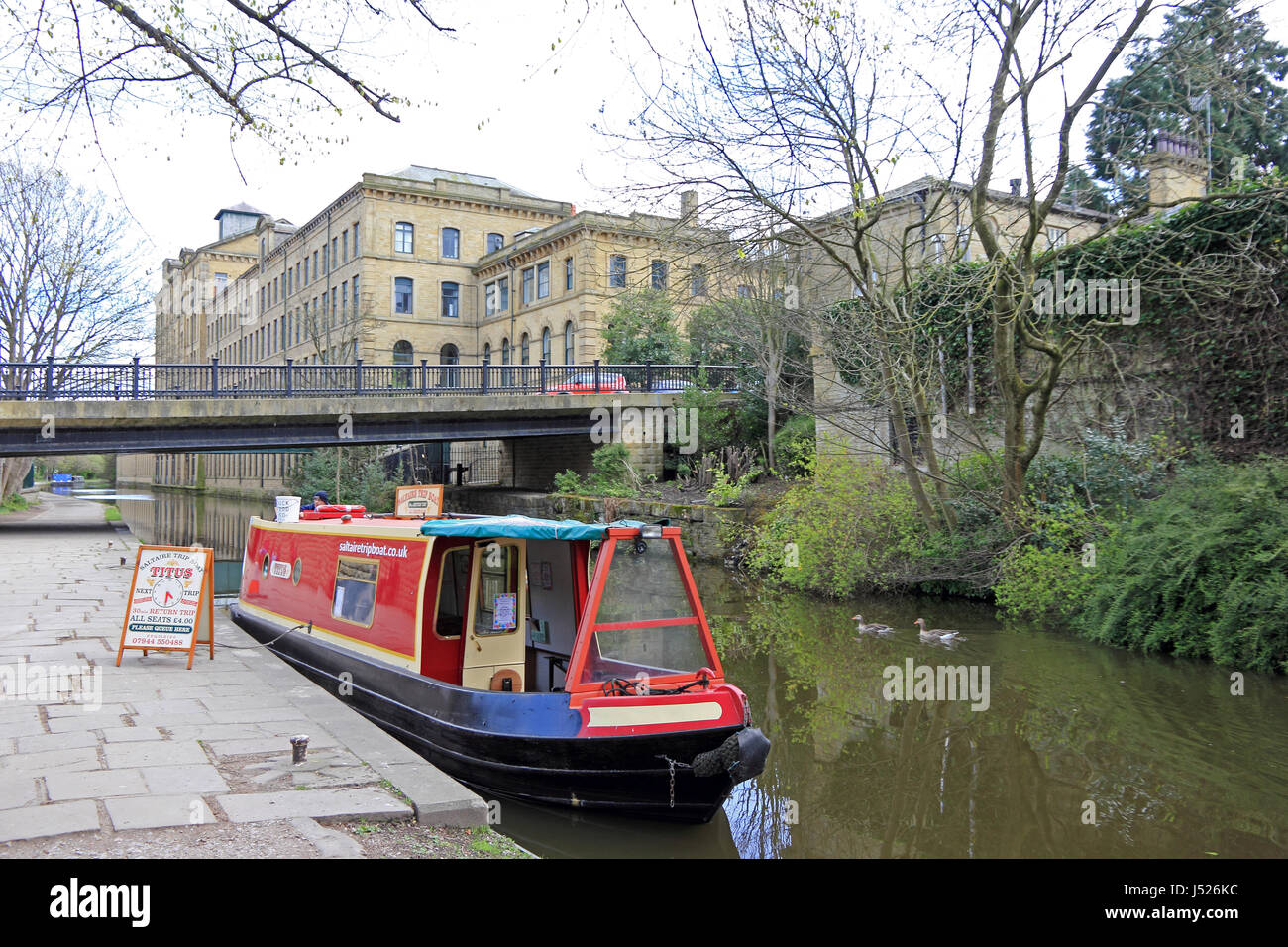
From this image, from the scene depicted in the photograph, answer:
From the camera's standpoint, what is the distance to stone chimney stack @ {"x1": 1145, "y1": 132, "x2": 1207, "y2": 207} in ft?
43.8

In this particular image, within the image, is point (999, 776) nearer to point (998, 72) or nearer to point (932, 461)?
point (932, 461)

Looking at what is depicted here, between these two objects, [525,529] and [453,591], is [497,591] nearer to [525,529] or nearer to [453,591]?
[453,591]

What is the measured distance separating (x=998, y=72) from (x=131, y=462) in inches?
3675

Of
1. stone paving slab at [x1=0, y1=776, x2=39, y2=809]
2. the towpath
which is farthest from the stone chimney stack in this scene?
stone paving slab at [x1=0, y1=776, x2=39, y2=809]

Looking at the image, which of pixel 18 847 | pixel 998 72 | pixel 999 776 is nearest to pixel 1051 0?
pixel 998 72

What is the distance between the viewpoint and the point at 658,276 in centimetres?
1379

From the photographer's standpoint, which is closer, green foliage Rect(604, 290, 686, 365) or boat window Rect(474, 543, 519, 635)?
boat window Rect(474, 543, 519, 635)

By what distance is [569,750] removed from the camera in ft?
22.0

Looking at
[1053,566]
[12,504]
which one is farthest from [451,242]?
[1053,566]

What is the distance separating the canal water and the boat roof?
2092 millimetres

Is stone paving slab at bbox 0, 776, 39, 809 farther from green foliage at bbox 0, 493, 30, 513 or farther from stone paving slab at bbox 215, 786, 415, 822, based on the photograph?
green foliage at bbox 0, 493, 30, 513

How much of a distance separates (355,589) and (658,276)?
264 inches

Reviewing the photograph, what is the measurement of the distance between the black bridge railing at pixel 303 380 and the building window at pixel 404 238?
19.4 m

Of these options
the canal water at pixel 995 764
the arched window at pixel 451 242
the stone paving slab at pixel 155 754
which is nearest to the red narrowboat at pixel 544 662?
the canal water at pixel 995 764
